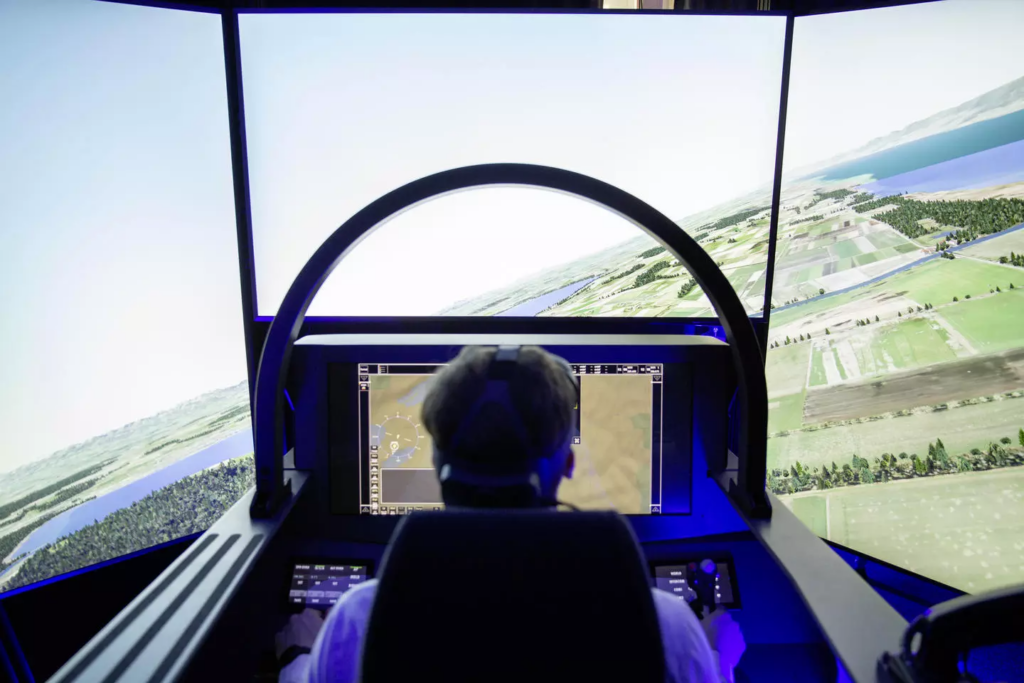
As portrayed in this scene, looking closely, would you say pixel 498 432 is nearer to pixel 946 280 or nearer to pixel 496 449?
pixel 496 449

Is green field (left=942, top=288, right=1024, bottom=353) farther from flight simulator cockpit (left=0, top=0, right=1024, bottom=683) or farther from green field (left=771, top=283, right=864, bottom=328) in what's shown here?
green field (left=771, top=283, right=864, bottom=328)

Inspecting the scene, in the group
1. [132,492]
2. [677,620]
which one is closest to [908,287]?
[677,620]

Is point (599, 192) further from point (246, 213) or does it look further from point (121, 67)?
point (121, 67)

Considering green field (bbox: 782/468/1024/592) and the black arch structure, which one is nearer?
the black arch structure

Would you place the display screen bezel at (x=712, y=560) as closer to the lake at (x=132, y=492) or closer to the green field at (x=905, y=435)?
the green field at (x=905, y=435)

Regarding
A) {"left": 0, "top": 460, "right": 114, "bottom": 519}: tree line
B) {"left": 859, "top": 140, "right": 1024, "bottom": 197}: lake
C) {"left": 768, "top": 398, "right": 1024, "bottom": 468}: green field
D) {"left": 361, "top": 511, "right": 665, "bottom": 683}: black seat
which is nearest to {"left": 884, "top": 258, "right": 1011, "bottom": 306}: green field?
{"left": 859, "top": 140, "right": 1024, "bottom": 197}: lake

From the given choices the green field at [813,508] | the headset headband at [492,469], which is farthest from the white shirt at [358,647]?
the green field at [813,508]

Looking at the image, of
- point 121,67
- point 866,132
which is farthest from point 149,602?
point 866,132
